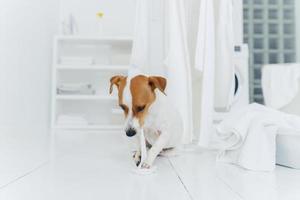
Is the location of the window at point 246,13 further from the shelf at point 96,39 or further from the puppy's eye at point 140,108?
the puppy's eye at point 140,108

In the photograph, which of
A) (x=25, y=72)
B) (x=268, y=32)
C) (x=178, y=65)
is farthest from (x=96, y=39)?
(x=268, y=32)

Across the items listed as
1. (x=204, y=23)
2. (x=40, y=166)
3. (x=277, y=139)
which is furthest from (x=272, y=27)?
(x=40, y=166)

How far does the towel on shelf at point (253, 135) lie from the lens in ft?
4.00

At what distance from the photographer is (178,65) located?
1.71 m

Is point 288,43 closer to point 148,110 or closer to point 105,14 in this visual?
point 105,14

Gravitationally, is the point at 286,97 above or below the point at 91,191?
above

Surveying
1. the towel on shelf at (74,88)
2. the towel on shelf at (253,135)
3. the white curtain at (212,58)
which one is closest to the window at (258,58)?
the towel on shelf at (74,88)

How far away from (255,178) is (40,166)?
2.67 ft

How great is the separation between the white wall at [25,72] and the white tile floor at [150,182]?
438 mm

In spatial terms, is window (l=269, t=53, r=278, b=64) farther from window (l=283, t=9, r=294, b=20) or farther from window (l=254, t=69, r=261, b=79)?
window (l=283, t=9, r=294, b=20)

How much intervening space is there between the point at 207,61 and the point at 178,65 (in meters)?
0.17

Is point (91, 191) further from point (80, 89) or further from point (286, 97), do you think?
point (80, 89)

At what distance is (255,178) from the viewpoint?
107 cm

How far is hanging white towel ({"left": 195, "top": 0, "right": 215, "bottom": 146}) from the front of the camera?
1.59 m
